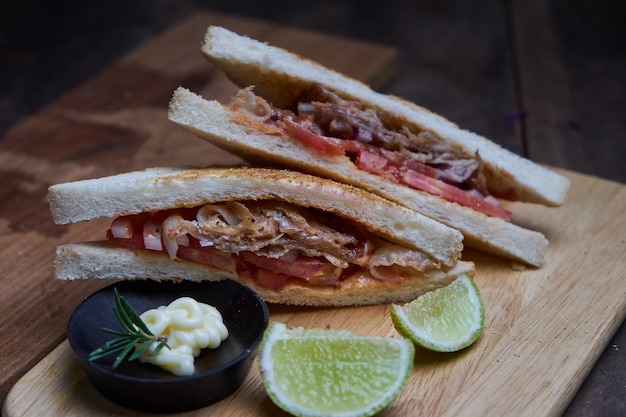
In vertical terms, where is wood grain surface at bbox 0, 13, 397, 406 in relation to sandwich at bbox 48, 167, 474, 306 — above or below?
below

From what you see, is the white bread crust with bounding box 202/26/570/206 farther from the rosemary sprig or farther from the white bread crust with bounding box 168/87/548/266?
the rosemary sprig

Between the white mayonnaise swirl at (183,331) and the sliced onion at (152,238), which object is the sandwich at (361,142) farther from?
the white mayonnaise swirl at (183,331)

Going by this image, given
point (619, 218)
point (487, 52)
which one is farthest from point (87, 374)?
point (487, 52)

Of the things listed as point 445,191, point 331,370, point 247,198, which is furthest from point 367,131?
point 331,370

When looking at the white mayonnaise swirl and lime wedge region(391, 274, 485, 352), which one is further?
lime wedge region(391, 274, 485, 352)

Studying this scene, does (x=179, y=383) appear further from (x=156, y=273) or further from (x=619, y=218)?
(x=619, y=218)

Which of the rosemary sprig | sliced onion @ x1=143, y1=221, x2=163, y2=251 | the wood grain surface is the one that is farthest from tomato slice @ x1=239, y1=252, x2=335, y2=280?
the wood grain surface
